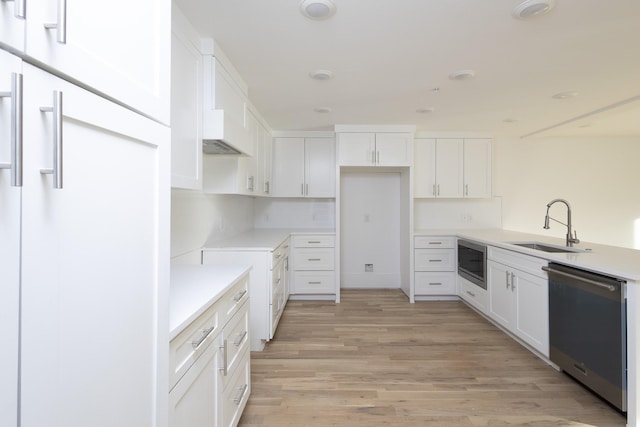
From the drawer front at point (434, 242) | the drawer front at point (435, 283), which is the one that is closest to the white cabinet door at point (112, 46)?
the drawer front at point (434, 242)

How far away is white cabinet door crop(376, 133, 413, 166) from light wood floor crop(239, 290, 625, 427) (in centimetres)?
201

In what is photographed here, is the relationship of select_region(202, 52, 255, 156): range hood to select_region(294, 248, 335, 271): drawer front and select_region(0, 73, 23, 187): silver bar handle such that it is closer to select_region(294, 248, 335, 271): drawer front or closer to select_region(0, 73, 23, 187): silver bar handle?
select_region(0, 73, 23, 187): silver bar handle

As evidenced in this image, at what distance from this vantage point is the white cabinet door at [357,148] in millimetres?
3957

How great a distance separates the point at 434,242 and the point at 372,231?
3.19 feet

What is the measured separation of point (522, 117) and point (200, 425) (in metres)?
4.25

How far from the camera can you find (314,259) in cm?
396

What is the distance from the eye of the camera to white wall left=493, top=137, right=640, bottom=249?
4457 mm

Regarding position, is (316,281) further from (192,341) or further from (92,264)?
(92,264)

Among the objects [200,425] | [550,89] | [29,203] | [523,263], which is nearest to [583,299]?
[523,263]

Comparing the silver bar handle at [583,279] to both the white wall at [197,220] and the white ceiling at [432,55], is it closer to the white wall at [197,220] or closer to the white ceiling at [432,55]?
the white ceiling at [432,55]

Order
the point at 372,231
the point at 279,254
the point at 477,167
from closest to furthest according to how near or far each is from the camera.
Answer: the point at 279,254
the point at 477,167
the point at 372,231

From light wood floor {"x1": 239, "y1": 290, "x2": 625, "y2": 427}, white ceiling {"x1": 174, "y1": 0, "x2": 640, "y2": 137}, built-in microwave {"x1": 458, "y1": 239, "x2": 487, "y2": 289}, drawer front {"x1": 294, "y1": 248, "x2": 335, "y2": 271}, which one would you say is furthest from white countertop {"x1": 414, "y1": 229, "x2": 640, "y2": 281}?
drawer front {"x1": 294, "y1": 248, "x2": 335, "y2": 271}

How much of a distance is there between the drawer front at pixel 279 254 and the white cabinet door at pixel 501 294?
7.29 ft

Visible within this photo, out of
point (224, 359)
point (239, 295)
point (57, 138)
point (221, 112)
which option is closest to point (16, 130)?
point (57, 138)
